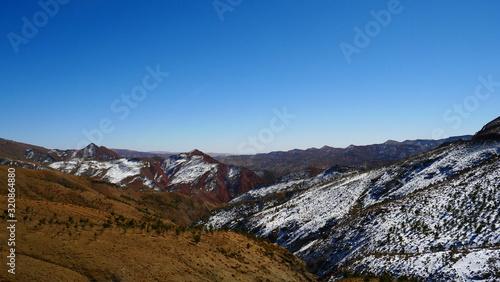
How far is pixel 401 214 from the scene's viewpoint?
32500 mm

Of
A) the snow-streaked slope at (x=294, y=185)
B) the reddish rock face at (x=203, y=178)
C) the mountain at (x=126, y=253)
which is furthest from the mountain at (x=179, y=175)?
the mountain at (x=126, y=253)

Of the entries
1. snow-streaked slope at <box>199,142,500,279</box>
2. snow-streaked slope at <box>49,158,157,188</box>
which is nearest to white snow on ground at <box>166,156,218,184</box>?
snow-streaked slope at <box>49,158,157,188</box>

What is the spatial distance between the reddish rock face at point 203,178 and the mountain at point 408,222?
87330mm

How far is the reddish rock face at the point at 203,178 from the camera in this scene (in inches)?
5512

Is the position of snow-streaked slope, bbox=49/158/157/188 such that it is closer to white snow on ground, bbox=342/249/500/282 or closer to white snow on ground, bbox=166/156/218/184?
white snow on ground, bbox=166/156/218/184

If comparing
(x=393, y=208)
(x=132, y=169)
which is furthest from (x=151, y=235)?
(x=132, y=169)

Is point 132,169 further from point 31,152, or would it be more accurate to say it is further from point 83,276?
point 83,276

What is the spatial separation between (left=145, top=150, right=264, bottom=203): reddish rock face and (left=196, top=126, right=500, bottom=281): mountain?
287ft

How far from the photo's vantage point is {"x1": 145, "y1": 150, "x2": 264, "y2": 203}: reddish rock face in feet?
459

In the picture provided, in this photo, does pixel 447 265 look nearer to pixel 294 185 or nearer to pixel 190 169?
pixel 294 185

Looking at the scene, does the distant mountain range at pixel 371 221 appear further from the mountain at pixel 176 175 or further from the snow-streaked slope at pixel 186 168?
the snow-streaked slope at pixel 186 168

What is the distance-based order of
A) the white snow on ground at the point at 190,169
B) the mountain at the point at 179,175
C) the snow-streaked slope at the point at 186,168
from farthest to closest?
the snow-streaked slope at the point at 186,168 < the white snow on ground at the point at 190,169 < the mountain at the point at 179,175

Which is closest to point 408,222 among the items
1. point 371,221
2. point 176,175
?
point 371,221

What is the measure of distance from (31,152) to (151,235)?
230 metres
